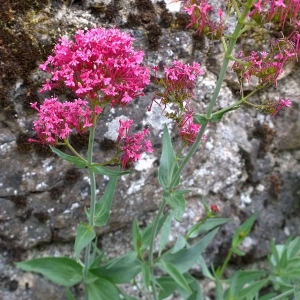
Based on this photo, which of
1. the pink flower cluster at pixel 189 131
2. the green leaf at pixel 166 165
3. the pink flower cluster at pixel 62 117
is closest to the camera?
the pink flower cluster at pixel 62 117

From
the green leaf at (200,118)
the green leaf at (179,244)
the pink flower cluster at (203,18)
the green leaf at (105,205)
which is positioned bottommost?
the green leaf at (179,244)

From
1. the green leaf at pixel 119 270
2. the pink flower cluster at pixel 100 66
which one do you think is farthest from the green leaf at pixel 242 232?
the pink flower cluster at pixel 100 66

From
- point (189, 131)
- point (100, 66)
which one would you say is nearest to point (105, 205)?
point (189, 131)

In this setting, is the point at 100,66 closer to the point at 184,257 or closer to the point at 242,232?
the point at 184,257

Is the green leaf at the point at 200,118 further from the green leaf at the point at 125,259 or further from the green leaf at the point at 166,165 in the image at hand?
the green leaf at the point at 125,259

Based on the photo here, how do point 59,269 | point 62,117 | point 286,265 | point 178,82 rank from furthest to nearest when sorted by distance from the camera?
point 286,265
point 59,269
point 178,82
point 62,117

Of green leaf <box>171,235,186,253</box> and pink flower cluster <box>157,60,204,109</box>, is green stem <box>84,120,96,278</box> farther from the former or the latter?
green leaf <box>171,235,186,253</box>
